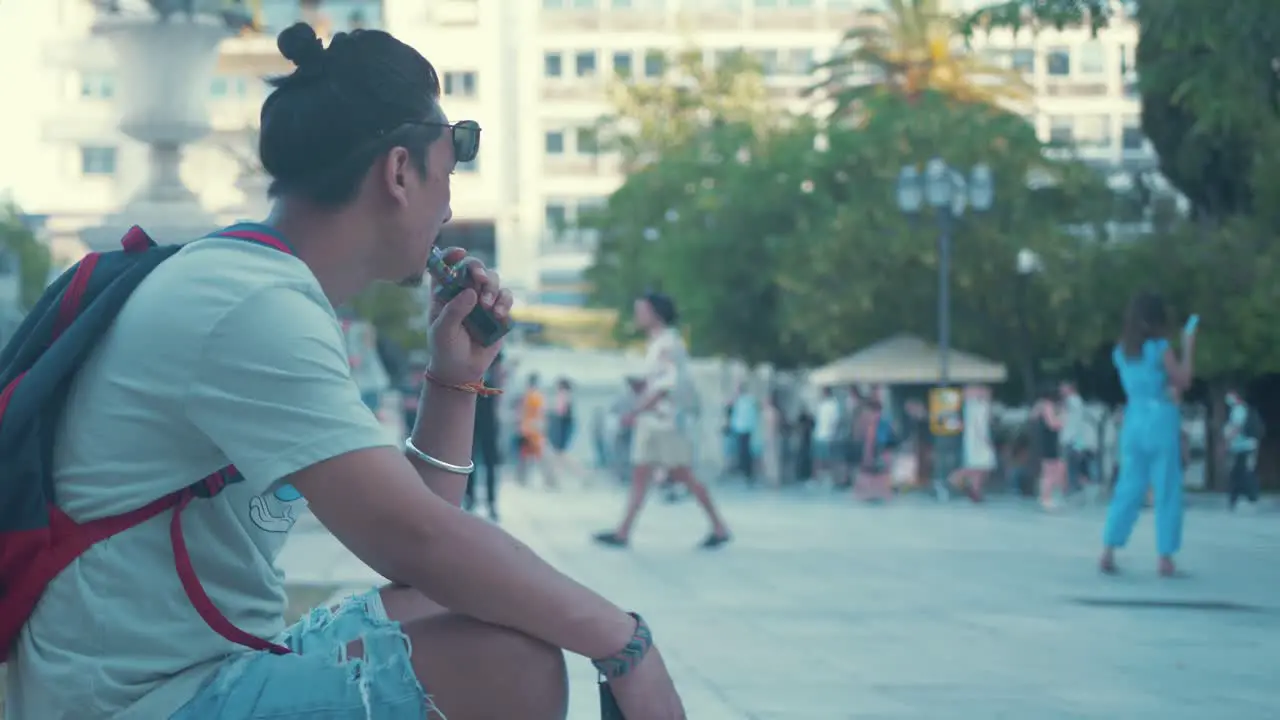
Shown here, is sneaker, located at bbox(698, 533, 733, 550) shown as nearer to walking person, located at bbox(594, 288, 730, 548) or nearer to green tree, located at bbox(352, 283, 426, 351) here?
walking person, located at bbox(594, 288, 730, 548)

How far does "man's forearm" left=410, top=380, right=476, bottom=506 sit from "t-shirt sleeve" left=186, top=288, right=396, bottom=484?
77 centimetres

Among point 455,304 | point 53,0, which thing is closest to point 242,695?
point 455,304

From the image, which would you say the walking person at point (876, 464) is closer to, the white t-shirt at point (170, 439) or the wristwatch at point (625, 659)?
the wristwatch at point (625, 659)

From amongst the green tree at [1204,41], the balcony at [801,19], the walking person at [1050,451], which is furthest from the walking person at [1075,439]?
the balcony at [801,19]

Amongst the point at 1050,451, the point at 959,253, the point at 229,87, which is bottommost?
the point at 1050,451

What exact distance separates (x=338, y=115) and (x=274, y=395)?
0.46 meters

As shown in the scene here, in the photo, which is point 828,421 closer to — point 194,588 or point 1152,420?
point 1152,420

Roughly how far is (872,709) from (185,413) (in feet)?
14.7

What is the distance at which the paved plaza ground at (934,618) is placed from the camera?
23.3 ft

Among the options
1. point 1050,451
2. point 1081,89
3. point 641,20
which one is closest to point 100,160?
point 641,20

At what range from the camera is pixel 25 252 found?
80938 mm

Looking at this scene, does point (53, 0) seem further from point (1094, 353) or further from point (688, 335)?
point (1094, 353)

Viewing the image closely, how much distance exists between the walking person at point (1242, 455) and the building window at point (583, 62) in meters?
66.5

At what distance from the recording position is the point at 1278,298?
29.1m
